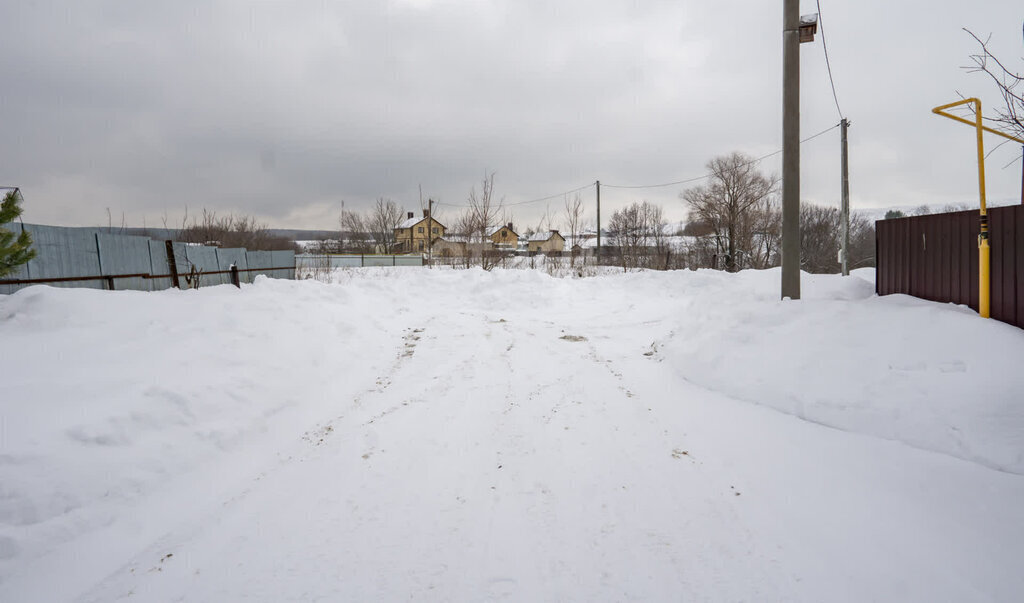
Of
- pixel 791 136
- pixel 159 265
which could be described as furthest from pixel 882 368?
pixel 159 265

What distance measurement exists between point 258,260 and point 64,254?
285 inches

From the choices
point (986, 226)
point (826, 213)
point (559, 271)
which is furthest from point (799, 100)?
point (826, 213)

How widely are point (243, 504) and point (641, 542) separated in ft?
9.41

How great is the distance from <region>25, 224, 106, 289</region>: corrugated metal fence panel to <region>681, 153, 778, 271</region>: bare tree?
107ft

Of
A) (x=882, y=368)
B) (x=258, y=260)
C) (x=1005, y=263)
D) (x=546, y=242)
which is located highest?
(x=546, y=242)

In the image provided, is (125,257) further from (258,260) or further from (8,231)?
(258,260)

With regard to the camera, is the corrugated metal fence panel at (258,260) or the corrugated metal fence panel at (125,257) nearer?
the corrugated metal fence panel at (125,257)

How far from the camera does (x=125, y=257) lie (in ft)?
26.8

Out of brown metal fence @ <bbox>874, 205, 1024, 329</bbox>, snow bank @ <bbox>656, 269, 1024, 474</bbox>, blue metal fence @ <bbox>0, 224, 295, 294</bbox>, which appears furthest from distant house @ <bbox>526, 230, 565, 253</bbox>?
snow bank @ <bbox>656, 269, 1024, 474</bbox>

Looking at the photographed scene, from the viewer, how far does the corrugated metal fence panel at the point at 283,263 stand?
14.9 meters

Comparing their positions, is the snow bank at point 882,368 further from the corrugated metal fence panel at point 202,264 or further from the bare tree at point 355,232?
the bare tree at point 355,232

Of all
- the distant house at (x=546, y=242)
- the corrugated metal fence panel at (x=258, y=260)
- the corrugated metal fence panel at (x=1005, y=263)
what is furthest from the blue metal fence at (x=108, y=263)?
the distant house at (x=546, y=242)

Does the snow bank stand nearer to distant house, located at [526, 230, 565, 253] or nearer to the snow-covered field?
the snow-covered field

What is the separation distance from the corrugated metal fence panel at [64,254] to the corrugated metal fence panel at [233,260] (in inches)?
158
